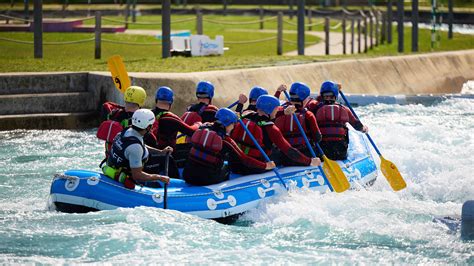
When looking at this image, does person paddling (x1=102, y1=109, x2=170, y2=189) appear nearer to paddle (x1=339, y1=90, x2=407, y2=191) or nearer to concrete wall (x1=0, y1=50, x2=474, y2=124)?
paddle (x1=339, y1=90, x2=407, y2=191)

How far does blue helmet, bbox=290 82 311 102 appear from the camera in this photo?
13.2 metres

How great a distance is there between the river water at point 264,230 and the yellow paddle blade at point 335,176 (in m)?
0.11

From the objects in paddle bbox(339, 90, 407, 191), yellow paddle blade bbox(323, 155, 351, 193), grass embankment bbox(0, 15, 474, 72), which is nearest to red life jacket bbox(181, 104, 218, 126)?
yellow paddle blade bbox(323, 155, 351, 193)

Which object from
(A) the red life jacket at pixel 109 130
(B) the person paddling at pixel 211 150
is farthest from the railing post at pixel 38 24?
(B) the person paddling at pixel 211 150

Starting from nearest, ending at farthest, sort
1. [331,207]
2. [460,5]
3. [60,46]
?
[331,207]
[60,46]
[460,5]

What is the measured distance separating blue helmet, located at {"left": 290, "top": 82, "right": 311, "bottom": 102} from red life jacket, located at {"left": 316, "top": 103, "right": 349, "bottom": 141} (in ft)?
1.76

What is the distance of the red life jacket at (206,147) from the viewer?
38.0ft

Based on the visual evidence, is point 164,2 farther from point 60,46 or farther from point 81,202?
point 81,202

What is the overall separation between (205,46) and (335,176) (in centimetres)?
1231

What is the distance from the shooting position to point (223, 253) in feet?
33.7

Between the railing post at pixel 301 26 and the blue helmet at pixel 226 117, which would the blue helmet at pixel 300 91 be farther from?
the railing post at pixel 301 26

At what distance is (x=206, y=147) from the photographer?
38.1ft

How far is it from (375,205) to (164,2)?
35.3 feet

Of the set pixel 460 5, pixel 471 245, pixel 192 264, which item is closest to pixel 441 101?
pixel 471 245
